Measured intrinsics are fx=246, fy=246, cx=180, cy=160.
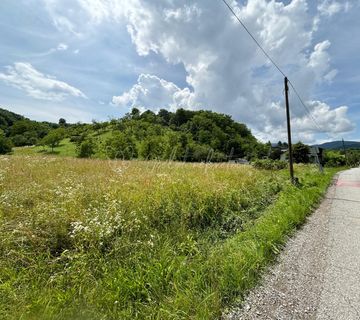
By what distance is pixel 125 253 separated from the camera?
12.0 feet

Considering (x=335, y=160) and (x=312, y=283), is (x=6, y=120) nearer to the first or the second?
(x=312, y=283)

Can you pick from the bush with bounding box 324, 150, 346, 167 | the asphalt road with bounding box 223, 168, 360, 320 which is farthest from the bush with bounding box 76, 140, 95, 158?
the bush with bounding box 324, 150, 346, 167

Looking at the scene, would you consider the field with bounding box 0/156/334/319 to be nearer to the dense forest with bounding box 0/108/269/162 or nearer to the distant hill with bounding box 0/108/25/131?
the dense forest with bounding box 0/108/269/162

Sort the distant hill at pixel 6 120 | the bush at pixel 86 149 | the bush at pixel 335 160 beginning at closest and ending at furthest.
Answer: the bush at pixel 86 149 < the bush at pixel 335 160 < the distant hill at pixel 6 120

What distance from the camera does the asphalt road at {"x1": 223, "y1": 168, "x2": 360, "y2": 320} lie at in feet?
9.68

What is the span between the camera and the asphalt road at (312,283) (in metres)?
2.95

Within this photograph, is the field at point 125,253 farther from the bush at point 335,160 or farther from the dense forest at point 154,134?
the bush at point 335,160

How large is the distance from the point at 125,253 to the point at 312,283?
279 cm

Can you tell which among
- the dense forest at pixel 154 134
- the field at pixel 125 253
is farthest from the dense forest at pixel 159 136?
the field at pixel 125 253

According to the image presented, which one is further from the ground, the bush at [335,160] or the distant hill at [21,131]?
the distant hill at [21,131]

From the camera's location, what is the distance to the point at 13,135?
86250 millimetres

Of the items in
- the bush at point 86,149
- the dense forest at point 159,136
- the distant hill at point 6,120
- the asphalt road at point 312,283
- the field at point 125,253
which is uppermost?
the distant hill at point 6,120

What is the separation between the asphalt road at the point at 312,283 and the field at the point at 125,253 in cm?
25

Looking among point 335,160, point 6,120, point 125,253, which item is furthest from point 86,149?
point 335,160
